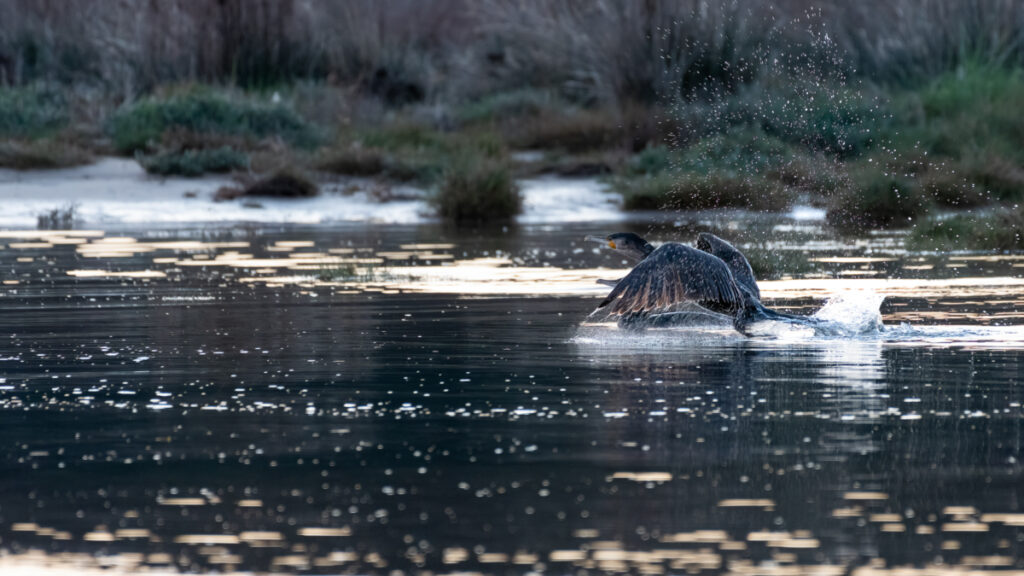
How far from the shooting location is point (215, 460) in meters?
7.64

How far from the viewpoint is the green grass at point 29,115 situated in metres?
31.6

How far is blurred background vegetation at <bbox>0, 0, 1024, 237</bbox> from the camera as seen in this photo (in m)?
28.2

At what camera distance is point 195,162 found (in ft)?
97.4

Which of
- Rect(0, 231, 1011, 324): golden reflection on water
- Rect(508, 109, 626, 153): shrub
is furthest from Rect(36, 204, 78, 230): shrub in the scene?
Rect(508, 109, 626, 153): shrub

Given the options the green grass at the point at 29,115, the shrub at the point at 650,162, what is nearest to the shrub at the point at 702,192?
the shrub at the point at 650,162

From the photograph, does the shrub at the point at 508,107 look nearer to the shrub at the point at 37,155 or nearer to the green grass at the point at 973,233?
the shrub at the point at 37,155

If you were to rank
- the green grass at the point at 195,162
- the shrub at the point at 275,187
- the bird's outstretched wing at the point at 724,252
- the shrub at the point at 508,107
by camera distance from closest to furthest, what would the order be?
the bird's outstretched wing at the point at 724,252 → the shrub at the point at 275,187 → the green grass at the point at 195,162 → the shrub at the point at 508,107

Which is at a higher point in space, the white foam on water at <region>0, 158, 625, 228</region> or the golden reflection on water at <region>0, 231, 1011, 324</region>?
the white foam on water at <region>0, 158, 625, 228</region>

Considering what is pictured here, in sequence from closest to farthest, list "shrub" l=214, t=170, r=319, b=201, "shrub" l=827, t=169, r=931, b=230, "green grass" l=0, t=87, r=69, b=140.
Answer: "shrub" l=827, t=169, r=931, b=230 < "shrub" l=214, t=170, r=319, b=201 < "green grass" l=0, t=87, r=69, b=140

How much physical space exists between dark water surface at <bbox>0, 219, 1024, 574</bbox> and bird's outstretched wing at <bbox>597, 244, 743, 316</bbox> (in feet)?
1.41

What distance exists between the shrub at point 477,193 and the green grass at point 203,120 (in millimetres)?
4991

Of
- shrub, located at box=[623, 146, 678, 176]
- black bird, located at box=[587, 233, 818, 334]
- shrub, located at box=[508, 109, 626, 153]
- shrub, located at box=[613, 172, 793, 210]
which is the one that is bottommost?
black bird, located at box=[587, 233, 818, 334]

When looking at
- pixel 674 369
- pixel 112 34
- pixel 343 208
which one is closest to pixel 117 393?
pixel 674 369

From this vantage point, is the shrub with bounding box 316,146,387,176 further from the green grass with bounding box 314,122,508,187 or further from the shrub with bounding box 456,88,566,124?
the shrub with bounding box 456,88,566,124
